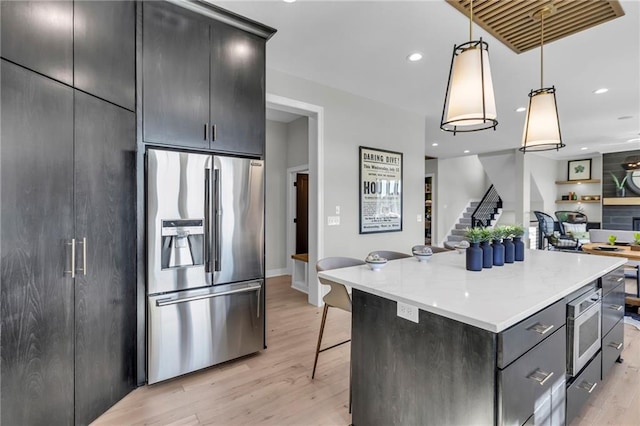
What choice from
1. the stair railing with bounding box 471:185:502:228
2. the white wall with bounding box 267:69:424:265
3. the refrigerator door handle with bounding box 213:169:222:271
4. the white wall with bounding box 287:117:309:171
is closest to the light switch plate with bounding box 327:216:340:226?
the white wall with bounding box 267:69:424:265

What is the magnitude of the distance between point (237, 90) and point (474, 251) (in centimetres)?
226

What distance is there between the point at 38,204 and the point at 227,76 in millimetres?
1649

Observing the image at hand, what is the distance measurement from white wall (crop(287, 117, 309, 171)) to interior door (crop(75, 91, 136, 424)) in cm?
358

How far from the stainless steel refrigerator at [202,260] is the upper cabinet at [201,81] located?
0.65ft

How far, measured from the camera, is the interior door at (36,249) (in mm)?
1516

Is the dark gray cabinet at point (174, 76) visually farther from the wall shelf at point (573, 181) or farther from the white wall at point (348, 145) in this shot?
the wall shelf at point (573, 181)

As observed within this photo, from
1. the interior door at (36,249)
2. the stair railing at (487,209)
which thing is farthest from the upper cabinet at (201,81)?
the stair railing at (487,209)

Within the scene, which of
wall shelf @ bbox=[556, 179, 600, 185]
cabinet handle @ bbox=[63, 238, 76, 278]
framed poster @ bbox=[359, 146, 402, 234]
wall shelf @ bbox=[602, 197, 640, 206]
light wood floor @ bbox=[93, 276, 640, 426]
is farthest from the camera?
wall shelf @ bbox=[556, 179, 600, 185]

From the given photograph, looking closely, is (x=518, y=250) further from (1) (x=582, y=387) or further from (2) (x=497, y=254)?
(1) (x=582, y=387)

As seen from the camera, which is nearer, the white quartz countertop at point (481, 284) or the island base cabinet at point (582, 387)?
the white quartz countertop at point (481, 284)

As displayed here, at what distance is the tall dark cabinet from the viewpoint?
1.54 meters

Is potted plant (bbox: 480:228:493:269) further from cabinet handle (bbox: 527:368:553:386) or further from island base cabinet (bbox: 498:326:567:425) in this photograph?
cabinet handle (bbox: 527:368:553:386)

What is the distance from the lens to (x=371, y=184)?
4594 mm

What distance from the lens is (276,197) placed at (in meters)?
6.10
